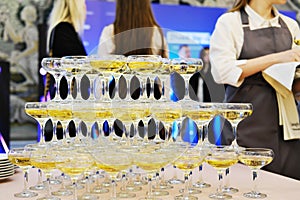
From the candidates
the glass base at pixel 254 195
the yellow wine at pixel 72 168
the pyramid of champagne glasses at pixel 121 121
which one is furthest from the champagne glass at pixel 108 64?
the glass base at pixel 254 195

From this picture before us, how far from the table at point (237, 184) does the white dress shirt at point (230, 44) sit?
49 centimetres

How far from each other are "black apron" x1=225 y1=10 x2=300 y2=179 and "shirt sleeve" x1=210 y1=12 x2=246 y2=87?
0.04 m

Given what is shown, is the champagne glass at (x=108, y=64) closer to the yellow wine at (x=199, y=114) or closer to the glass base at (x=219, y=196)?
the yellow wine at (x=199, y=114)

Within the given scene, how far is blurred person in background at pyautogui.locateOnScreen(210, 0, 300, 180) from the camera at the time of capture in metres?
2.12

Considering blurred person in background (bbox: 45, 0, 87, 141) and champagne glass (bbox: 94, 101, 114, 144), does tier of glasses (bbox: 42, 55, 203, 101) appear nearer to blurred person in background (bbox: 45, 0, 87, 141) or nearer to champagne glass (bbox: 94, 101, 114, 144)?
champagne glass (bbox: 94, 101, 114, 144)

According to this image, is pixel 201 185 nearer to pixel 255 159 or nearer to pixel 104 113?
pixel 255 159

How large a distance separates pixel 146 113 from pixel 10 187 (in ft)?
1.57

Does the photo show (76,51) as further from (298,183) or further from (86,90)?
(298,183)

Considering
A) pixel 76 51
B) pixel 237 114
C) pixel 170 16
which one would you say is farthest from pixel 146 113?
pixel 170 16

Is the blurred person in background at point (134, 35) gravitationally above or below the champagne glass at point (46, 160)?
above

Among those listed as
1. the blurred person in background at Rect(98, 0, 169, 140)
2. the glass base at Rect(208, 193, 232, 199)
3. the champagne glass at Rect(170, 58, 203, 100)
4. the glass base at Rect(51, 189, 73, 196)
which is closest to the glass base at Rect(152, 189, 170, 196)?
the glass base at Rect(208, 193, 232, 199)

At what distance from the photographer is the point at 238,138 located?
2182mm

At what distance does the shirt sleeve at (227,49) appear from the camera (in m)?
2.12

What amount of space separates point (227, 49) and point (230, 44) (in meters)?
0.03
